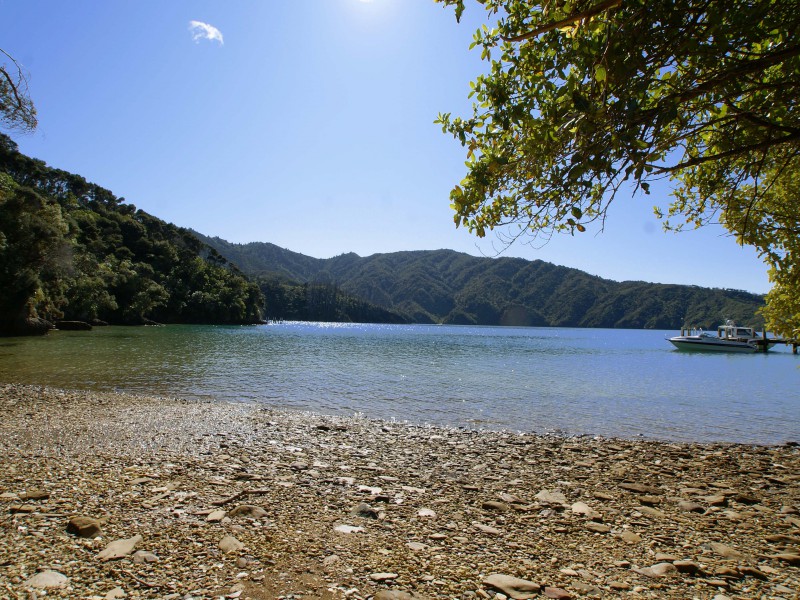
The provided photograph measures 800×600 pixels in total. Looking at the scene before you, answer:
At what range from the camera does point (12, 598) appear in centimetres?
355

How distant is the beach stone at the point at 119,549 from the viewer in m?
4.32

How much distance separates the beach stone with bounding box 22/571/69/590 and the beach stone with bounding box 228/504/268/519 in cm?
186

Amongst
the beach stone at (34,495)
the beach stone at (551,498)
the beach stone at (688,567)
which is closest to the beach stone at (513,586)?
the beach stone at (688,567)

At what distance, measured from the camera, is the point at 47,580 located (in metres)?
3.83

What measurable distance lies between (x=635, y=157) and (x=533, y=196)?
1.91 meters

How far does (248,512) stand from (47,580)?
2.16m

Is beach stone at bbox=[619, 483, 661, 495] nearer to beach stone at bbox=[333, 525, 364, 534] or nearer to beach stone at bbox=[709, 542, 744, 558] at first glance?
beach stone at bbox=[709, 542, 744, 558]

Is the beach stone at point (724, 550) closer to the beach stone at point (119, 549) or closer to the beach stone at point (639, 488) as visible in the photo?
the beach stone at point (639, 488)

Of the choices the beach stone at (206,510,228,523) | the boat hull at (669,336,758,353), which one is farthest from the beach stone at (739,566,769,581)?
the boat hull at (669,336,758,353)

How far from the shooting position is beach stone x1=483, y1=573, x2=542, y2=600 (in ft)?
12.9

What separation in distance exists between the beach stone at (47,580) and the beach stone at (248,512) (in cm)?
186

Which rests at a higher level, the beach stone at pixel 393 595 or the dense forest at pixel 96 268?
the dense forest at pixel 96 268

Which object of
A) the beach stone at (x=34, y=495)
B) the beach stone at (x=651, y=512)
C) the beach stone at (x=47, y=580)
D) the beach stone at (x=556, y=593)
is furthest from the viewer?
the beach stone at (x=651, y=512)

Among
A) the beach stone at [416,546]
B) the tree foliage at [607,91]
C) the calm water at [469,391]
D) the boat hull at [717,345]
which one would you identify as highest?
the tree foliage at [607,91]
